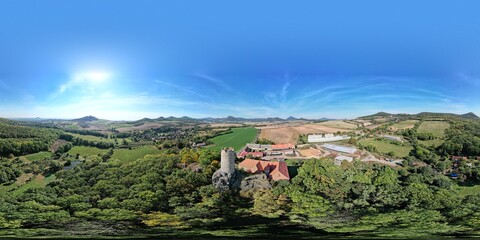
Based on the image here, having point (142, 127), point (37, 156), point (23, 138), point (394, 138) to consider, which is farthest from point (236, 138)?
point (23, 138)

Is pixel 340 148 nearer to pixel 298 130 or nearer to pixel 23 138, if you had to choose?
pixel 298 130

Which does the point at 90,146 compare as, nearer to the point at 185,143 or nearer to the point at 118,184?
the point at 118,184

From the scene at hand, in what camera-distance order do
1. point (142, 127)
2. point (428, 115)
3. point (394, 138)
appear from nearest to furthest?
point (394, 138)
point (428, 115)
point (142, 127)

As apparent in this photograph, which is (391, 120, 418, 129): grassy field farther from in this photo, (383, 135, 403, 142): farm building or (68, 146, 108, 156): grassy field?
(68, 146, 108, 156): grassy field

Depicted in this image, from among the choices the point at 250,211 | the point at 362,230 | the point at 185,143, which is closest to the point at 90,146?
the point at 185,143

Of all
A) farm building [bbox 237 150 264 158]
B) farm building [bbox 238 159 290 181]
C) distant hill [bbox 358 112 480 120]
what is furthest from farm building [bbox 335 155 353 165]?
farm building [bbox 237 150 264 158]
